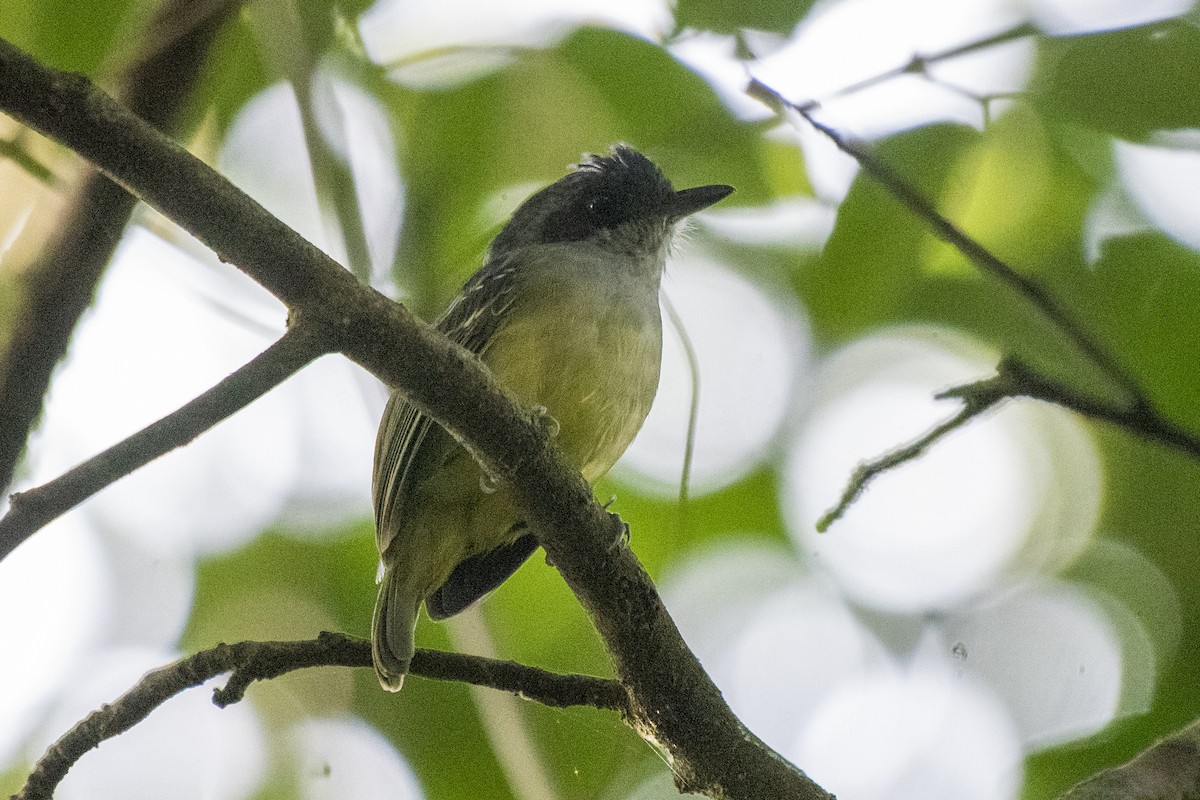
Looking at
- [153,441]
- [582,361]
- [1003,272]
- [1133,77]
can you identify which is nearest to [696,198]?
[582,361]

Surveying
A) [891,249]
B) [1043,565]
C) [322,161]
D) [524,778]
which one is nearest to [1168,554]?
[1043,565]

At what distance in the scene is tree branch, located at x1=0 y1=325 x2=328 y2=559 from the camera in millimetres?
1663

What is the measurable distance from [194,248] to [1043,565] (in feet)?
7.93

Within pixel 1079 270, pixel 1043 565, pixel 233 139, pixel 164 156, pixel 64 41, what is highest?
pixel 64 41

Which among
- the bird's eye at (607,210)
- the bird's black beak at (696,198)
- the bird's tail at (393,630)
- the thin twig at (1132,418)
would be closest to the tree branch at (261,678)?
the bird's tail at (393,630)

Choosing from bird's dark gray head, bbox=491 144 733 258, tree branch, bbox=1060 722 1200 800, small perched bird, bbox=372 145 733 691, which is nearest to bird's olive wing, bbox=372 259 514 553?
small perched bird, bbox=372 145 733 691

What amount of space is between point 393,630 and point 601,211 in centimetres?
174

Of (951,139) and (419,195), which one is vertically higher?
(419,195)

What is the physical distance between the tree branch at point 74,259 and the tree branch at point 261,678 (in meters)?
0.58

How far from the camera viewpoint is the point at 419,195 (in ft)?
10.1

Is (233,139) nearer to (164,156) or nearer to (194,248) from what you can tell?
(194,248)

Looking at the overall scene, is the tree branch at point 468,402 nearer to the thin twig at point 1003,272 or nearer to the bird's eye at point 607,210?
the thin twig at point 1003,272

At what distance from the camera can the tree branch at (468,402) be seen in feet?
5.61

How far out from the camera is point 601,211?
4.20 meters
